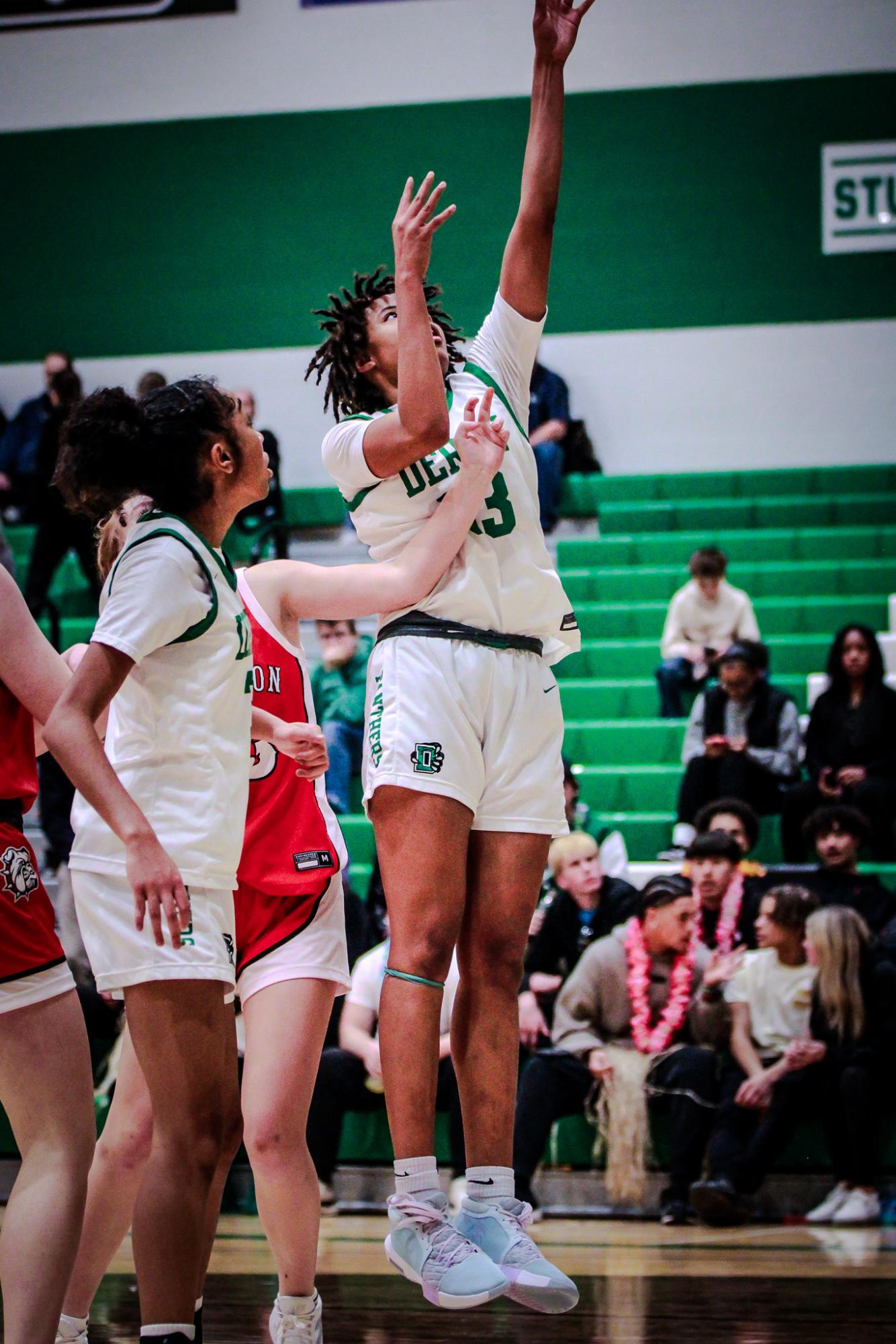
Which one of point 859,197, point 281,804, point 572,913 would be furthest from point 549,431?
point 281,804

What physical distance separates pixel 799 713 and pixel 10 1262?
617 centimetres

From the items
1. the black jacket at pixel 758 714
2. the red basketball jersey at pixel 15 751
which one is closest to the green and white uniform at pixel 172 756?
the red basketball jersey at pixel 15 751

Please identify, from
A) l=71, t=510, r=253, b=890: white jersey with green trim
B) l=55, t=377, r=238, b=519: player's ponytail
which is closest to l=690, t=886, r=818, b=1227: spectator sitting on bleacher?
l=71, t=510, r=253, b=890: white jersey with green trim

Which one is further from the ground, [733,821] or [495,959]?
[495,959]

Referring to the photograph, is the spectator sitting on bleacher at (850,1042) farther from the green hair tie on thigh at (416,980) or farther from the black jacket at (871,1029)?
the green hair tie on thigh at (416,980)

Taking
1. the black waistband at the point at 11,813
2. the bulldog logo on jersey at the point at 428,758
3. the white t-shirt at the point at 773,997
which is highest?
the bulldog logo on jersey at the point at 428,758

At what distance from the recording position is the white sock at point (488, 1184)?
9.09 ft

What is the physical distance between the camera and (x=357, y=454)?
2.85 meters

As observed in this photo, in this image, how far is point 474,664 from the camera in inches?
112

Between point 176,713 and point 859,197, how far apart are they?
30.2 feet

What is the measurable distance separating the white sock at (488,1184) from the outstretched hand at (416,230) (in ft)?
5.27

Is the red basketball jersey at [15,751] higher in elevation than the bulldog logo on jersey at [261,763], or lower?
higher

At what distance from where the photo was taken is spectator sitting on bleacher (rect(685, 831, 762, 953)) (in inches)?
225

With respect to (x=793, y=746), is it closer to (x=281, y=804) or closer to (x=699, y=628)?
(x=699, y=628)
